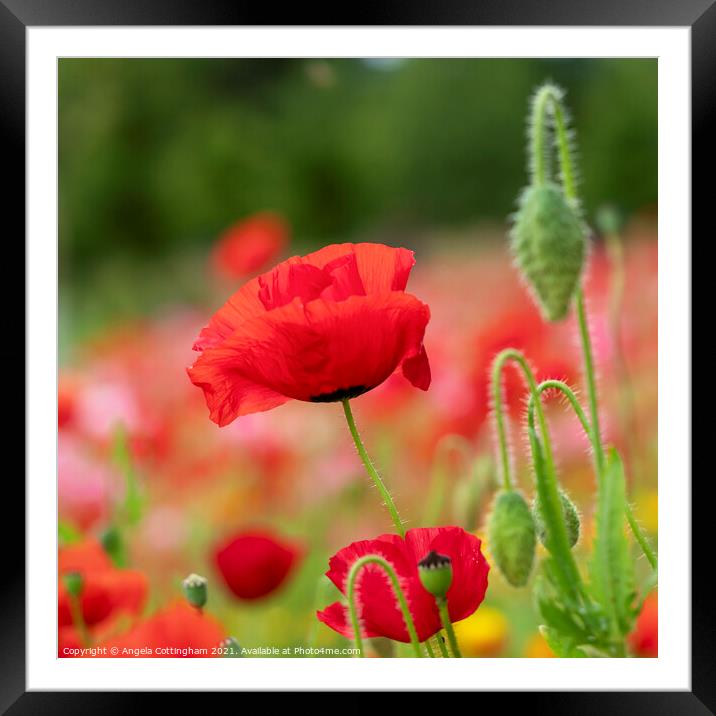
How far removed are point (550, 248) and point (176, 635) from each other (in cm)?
44

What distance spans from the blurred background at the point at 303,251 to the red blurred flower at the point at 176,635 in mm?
39

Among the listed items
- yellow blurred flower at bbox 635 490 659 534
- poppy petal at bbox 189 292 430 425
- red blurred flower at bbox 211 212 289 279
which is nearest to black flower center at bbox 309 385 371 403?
poppy petal at bbox 189 292 430 425

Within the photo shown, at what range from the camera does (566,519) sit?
671 millimetres

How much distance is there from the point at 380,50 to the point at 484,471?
1.43 feet

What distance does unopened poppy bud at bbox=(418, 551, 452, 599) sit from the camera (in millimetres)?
615

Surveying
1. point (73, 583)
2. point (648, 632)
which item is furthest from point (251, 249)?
point (648, 632)

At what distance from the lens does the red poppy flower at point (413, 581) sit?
661 mm

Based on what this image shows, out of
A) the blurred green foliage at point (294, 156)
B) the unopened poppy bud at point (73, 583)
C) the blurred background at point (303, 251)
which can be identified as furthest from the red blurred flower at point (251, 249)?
the unopened poppy bud at point (73, 583)

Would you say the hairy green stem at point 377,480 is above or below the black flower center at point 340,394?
below

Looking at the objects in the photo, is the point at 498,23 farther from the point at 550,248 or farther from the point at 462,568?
the point at 462,568

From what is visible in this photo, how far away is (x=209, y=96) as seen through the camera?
2408 mm

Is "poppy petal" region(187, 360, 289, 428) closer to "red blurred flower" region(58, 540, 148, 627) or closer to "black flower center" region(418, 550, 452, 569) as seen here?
"black flower center" region(418, 550, 452, 569)

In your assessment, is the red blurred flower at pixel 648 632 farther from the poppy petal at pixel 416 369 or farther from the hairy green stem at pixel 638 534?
the poppy petal at pixel 416 369

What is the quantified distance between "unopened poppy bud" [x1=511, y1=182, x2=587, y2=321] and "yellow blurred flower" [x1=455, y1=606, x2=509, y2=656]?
0.51 meters
